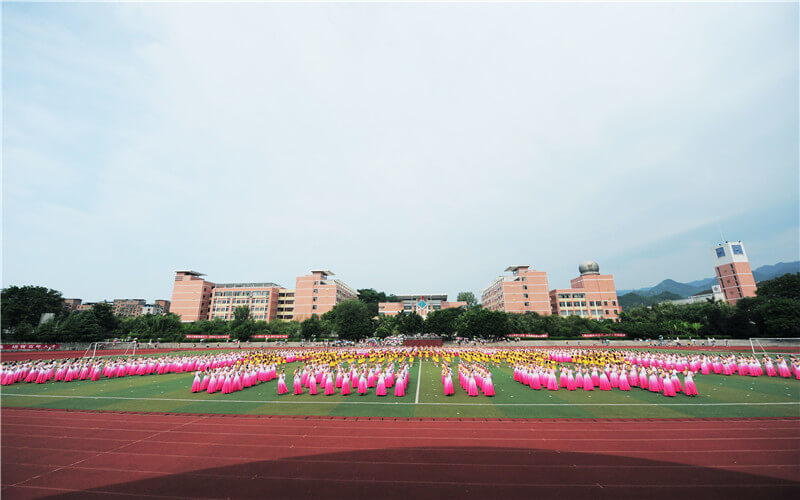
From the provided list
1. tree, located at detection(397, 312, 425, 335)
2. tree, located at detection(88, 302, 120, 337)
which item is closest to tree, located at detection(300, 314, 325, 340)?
tree, located at detection(397, 312, 425, 335)

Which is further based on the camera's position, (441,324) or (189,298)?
(189,298)

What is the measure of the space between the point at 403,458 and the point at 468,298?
10423 cm

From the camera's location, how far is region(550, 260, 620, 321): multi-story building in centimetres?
7776

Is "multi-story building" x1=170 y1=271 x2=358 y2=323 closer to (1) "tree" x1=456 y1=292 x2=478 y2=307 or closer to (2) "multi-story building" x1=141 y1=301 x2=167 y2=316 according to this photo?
(1) "tree" x1=456 y1=292 x2=478 y2=307

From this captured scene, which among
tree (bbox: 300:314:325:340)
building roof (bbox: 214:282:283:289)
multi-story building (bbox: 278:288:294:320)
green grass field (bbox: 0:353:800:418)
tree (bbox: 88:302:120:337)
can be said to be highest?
building roof (bbox: 214:282:283:289)

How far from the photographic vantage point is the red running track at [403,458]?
601cm

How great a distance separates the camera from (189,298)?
278 ft

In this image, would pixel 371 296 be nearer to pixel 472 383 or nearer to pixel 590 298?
pixel 590 298

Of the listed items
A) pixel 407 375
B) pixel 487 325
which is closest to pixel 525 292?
pixel 487 325

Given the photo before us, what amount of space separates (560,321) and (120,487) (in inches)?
2184

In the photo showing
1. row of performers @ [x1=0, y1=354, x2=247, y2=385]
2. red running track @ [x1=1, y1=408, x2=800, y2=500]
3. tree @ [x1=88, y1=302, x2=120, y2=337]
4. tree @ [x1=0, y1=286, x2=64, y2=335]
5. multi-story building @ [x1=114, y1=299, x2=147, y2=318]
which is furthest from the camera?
multi-story building @ [x1=114, y1=299, x2=147, y2=318]

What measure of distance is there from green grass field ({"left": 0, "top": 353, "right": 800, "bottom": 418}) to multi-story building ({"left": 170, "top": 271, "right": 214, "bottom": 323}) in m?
75.0

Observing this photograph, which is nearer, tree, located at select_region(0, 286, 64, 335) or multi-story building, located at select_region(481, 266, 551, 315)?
tree, located at select_region(0, 286, 64, 335)

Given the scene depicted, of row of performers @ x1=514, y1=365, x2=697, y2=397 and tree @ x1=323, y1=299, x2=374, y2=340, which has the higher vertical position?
tree @ x1=323, y1=299, x2=374, y2=340
